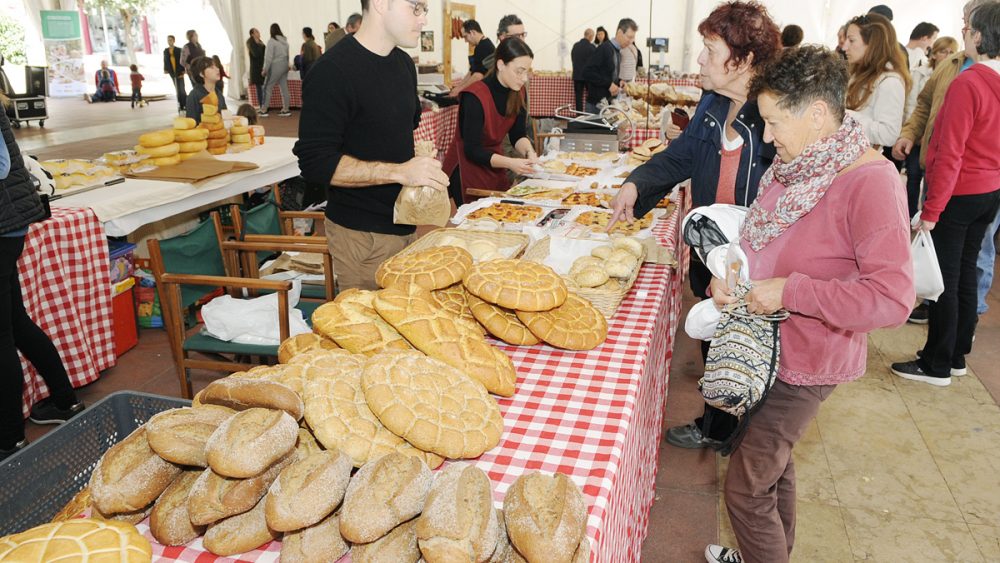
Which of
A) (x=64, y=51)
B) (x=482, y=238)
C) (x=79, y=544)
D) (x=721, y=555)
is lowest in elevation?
(x=721, y=555)

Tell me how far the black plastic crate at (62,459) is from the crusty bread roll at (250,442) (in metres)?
0.46

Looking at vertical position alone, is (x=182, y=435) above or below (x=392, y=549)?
above

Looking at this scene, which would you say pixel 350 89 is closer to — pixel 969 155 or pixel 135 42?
pixel 969 155

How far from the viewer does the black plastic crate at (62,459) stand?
51.7 inches

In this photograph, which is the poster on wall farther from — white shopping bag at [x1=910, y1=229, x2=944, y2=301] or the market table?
white shopping bag at [x1=910, y1=229, x2=944, y2=301]

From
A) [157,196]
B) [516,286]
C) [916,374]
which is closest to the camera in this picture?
[516,286]

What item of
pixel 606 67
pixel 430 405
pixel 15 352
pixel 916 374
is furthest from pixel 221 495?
pixel 606 67

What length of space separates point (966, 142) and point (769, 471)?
237 cm

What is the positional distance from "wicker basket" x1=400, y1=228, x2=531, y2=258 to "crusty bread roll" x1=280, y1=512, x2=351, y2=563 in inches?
56.6

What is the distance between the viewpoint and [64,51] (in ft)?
59.8

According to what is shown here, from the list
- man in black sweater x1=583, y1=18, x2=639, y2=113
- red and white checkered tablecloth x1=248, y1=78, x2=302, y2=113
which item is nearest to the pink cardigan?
man in black sweater x1=583, y1=18, x2=639, y2=113

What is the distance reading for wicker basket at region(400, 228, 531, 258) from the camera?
2.46 metres

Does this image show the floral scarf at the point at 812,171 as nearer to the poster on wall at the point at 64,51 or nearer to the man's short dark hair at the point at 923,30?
the man's short dark hair at the point at 923,30

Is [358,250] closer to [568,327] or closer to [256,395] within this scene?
[568,327]
